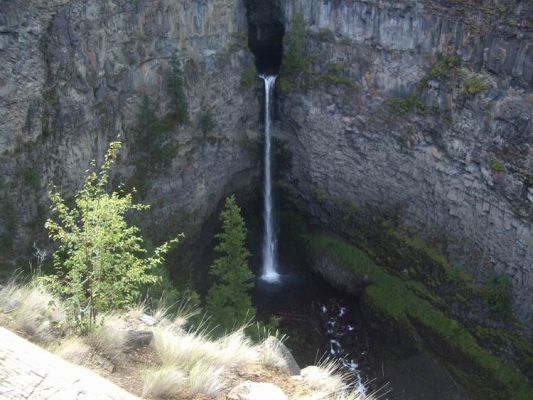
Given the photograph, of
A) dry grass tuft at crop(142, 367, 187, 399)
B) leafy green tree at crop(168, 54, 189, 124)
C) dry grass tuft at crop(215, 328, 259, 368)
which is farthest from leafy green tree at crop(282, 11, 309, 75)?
dry grass tuft at crop(142, 367, 187, 399)

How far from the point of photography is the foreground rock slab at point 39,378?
18.2 feet

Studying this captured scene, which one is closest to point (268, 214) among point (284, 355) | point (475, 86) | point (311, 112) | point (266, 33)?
point (311, 112)

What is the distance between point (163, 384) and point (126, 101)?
49.6ft

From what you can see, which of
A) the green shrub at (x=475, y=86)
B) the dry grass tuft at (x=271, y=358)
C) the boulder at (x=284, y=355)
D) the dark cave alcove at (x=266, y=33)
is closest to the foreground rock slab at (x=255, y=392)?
the dry grass tuft at (x=271, y=358)

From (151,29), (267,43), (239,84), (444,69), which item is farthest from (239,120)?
(444,69)

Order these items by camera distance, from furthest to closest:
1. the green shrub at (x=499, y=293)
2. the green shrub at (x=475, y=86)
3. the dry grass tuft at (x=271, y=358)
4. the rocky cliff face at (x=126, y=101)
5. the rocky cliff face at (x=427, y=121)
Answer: the green shrub at (x=499, y=293), the green shrub at (x=475, y=86), the rocky cliff face at (x=427, y=121), the rocky cliff face at (x=126, y=101), the dry grass tuft at (x=271, y=358)

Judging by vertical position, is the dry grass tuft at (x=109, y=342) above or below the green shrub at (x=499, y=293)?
above

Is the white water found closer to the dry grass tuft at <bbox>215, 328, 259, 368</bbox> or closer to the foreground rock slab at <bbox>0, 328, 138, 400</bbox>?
the dry grass tuft at <bbox>215, 328, 259, 368</bbox>

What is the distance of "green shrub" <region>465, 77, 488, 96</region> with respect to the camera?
803 inches

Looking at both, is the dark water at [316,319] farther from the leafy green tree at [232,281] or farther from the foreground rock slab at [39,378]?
the foreground rock slab at [39,378]

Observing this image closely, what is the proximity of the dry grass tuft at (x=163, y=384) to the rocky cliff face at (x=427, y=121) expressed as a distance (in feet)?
51.2

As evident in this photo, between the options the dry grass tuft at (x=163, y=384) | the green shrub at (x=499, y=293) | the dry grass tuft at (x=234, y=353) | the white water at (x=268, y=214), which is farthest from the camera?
the white water at (x=268, y=214)

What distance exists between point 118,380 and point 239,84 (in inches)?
738

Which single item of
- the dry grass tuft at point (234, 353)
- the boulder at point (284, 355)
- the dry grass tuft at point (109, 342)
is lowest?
the boulder at point (284, 355)
